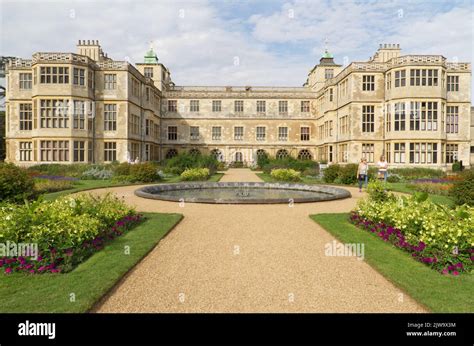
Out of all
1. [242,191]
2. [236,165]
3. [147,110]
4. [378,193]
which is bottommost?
[242,191]

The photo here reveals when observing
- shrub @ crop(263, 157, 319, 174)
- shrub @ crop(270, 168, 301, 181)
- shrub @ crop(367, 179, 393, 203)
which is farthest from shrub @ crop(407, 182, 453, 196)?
shrub @ crop(263, 157, 319, 174)

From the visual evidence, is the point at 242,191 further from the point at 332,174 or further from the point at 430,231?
the point at 430,231

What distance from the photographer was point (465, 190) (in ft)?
32.4

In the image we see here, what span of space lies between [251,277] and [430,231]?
10.9ft

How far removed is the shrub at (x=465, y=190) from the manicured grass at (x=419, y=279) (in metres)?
4.64

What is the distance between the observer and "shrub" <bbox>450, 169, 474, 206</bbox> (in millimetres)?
9570

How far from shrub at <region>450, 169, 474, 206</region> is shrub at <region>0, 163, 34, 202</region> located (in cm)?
1358

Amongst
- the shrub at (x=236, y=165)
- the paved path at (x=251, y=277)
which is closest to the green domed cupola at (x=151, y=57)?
the shrub at (x=236, y=165)

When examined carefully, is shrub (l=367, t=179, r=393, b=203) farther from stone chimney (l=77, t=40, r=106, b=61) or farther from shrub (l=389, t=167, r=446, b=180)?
stone chimney (l=77, t=40, r=106, b=61)

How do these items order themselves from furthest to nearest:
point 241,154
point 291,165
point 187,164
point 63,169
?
1. point 241,154
2. point 291,165
3. point 187,164
4. point 63,169

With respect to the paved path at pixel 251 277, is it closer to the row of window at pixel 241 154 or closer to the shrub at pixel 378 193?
the shrub at pixel 378 193

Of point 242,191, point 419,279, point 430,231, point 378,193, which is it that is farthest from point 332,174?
point 419,279
